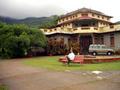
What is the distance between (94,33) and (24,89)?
2113 cm

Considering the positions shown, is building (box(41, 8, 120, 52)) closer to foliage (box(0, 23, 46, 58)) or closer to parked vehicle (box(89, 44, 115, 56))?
parked vehicle (box(89, 44, 115, 56))

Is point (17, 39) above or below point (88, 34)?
below

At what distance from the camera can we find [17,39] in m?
17.7

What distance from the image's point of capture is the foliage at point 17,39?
18034 millimetres

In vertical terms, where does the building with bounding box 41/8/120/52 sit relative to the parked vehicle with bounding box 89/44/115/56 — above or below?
above

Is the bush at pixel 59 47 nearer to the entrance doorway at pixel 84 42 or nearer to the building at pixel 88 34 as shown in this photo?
the building at pixel 88 34

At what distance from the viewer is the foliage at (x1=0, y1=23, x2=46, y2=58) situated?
710 inches

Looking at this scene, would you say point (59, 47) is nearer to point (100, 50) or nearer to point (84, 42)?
point (84, 42)

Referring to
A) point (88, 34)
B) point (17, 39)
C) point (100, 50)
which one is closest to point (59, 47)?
point (88, 34)

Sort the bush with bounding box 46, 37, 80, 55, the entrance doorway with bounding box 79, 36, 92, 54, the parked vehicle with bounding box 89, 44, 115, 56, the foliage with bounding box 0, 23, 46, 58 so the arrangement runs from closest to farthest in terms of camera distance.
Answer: the foliage with bounding box 0, 23, 46, 58, the parked vehicle with bounding box 89, 44, 115, 56, the bush with bounding box 46, 37, 80, 55, the entrance doorway with bounding box 79, 36, 92, 54

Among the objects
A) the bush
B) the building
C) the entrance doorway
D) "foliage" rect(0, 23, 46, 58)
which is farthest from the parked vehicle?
"foliage" rect(0, 23, 46, 58)

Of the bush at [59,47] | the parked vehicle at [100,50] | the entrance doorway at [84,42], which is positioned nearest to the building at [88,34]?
the entrance doorway at [84,42]

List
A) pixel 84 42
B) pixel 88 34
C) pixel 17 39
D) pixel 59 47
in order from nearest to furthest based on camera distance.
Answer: pixel 17 39, pixel 59 47, pixel 88 34, pixel 84 42

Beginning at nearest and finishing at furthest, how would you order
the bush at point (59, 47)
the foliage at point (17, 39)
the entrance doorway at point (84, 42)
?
the foliage at point (17, 39)
the bush at point (59, 47)
the entrance doorway at point (84, 42)
